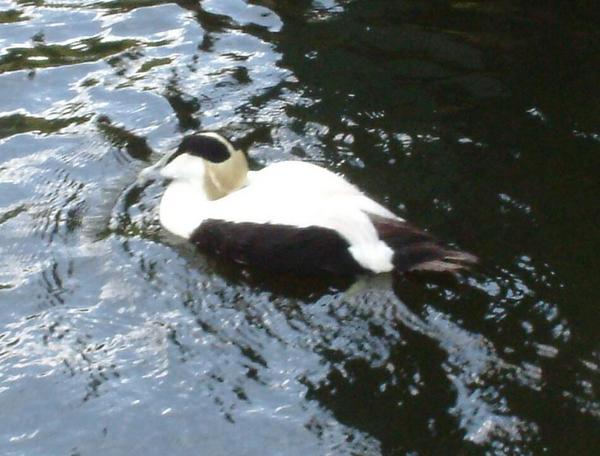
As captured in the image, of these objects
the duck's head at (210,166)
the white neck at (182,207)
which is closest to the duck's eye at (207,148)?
the duck's head at (210,166)

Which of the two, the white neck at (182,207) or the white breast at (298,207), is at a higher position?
the white breast at (298,207)

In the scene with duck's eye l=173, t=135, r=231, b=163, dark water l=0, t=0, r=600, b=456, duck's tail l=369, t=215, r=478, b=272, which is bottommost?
dark water l=0, t=0, r=600, b=456

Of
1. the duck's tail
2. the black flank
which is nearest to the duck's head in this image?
the black flank

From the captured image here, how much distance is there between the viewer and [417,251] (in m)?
5.40

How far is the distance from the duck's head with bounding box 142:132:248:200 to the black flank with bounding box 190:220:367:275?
1.63ft

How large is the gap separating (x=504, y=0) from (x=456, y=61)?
3.91ft

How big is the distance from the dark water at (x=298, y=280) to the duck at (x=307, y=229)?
10cm

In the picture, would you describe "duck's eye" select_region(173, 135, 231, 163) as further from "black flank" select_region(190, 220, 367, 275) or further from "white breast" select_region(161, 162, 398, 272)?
"black flank" select_region(190, 220, 367, 275)

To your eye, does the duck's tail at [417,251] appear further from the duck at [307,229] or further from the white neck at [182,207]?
the white neck at [182,207]

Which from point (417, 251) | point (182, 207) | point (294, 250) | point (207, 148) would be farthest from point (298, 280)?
point (207, 148)

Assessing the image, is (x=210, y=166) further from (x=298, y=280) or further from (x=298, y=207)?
(x=298, y=280)

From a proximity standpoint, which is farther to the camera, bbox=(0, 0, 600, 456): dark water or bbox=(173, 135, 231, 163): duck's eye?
bbox=(173, 135, 231, 163): duck's eye

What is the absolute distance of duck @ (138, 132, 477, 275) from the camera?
5.42 m

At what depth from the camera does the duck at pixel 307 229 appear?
17.8ft
